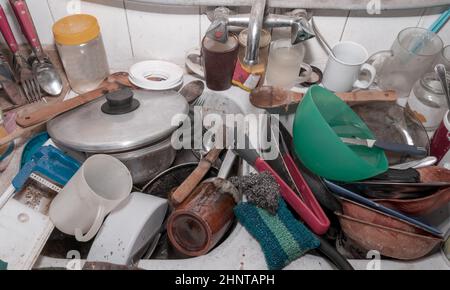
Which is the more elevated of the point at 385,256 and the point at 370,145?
the point at 370,145

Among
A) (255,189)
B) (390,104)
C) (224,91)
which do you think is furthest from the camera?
(224,91)

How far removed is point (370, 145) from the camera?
Answer: 25.8 inches

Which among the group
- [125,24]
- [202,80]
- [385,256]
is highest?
[125,24]

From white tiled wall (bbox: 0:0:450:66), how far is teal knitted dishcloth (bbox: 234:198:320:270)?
508 mm

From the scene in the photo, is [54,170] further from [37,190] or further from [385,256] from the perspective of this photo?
[385,256]

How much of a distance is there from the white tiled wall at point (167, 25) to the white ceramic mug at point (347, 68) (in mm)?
74

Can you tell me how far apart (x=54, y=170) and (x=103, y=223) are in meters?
0.15

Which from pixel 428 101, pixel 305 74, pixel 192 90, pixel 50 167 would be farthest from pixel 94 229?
pixel 428 101

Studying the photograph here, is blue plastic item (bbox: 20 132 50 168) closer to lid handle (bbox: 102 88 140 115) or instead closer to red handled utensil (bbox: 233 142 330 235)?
lid handle (bbox: 102 88 140 115)

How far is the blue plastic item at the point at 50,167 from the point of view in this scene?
0.61 m

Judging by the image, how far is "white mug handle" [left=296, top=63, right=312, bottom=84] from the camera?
88cm

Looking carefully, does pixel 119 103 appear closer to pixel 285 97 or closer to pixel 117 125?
pixel 117 125

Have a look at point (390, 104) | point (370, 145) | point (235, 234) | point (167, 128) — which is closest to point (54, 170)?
point (167, 128)

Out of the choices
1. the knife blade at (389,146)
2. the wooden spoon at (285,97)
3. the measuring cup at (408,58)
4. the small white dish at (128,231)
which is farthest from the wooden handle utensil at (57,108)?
the measuring cup at (408,58)
